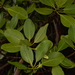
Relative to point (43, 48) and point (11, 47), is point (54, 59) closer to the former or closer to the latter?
point (43, 48)

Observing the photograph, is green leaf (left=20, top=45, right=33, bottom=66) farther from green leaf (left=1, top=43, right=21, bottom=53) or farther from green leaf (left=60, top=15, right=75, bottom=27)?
green leaf (left=60, top=15, right=75, bottom=27)

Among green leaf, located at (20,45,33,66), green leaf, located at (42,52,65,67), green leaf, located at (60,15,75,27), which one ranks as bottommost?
green leaf, located at (42,52,65,67)

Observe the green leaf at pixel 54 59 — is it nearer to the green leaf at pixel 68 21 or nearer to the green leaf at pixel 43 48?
the green leaf at pixel 43 48

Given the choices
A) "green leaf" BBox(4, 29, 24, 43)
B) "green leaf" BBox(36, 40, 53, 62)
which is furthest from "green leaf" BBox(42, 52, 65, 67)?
"green leaf" BBox(4, 29, 24, 43)

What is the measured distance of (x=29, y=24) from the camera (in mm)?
699

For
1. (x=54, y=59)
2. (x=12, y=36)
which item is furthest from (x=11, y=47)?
(x=54, y=59)

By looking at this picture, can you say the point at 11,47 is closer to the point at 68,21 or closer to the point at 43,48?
the point at 43,48

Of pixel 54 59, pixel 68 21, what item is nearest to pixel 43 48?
pixel 54 59

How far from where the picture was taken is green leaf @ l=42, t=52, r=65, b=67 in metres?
0.62

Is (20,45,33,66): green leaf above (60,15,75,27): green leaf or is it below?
below

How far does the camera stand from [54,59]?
628 millimetres

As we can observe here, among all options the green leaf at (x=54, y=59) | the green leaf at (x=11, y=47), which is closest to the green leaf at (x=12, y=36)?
the green leaf at (x=11, y=47)

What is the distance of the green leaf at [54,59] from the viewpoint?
622mm

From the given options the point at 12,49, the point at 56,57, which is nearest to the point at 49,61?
the point at 56,57
